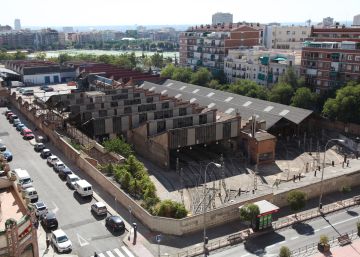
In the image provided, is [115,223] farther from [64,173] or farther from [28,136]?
[28,136]

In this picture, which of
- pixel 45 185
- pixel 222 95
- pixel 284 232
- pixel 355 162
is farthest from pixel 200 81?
pixel 284 232

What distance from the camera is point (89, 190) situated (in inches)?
1694

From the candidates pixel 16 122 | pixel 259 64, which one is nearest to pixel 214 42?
pixel 259 64

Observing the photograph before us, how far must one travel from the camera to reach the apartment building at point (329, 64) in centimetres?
7869

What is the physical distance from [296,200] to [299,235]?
3.57 meters

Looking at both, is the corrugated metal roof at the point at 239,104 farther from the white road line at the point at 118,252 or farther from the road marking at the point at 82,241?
the road marking at the point at 82,241

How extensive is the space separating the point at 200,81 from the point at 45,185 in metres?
63.5

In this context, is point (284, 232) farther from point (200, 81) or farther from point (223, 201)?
point (200, 81)

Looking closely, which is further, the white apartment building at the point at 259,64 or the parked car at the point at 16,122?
the white apartment building at the point at 259,64

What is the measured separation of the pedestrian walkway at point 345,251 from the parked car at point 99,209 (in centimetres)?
1985

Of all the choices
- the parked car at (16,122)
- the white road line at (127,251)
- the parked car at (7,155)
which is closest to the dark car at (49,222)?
the white road line at (127,251)

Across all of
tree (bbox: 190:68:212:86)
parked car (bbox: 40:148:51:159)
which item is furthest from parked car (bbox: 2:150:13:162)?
tree (bbox: 190:68:212:86)

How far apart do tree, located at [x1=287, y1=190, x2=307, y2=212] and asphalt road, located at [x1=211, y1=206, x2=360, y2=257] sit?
Answer: 1.68 metres

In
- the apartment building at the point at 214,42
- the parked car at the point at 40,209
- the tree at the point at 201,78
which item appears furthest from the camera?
the apartment building at the point at 214,42
